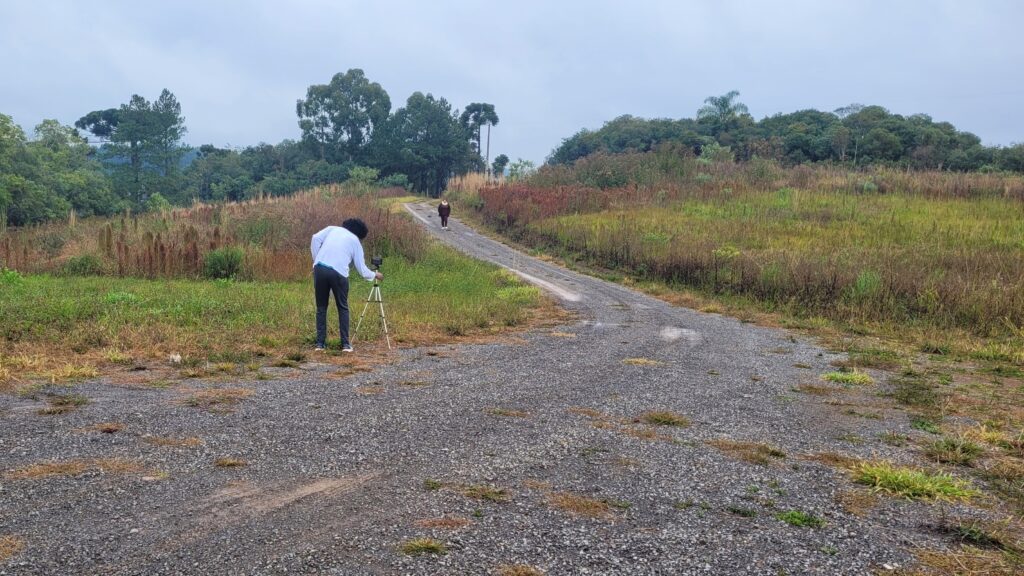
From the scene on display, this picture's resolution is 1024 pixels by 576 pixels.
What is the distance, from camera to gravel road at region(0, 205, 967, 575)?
3543 millimetres

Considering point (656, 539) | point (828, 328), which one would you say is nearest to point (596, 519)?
point (656, 539)

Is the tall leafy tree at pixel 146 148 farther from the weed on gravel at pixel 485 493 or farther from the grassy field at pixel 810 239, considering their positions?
the weed on gravel at pixel 485 493

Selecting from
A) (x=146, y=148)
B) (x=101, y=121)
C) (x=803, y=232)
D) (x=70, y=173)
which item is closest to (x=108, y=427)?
(x=803, y=232)

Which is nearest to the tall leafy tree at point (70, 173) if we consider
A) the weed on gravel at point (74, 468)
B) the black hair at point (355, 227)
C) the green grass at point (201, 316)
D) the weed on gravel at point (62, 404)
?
the green grass at point (201, 316)

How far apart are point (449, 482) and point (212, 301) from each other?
A: 8312mm

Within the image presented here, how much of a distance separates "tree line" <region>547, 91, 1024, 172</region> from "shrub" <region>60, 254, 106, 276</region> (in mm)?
32985

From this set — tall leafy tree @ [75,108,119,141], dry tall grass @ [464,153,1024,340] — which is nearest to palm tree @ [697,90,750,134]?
dry tall grass @ [464,153,1024,340]

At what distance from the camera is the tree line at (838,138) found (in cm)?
4100

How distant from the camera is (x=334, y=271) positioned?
30.3 feet

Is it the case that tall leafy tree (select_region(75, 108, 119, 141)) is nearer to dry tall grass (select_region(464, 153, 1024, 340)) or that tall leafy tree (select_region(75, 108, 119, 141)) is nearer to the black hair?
dry tall grass (select_region(464, 153, 1024, 340))

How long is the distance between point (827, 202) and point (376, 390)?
23888mm

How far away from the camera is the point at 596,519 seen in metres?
4.08

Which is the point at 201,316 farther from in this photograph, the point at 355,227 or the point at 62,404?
the point at 62,404

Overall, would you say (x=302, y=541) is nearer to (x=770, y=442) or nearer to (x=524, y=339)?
(x=770, y=442)
